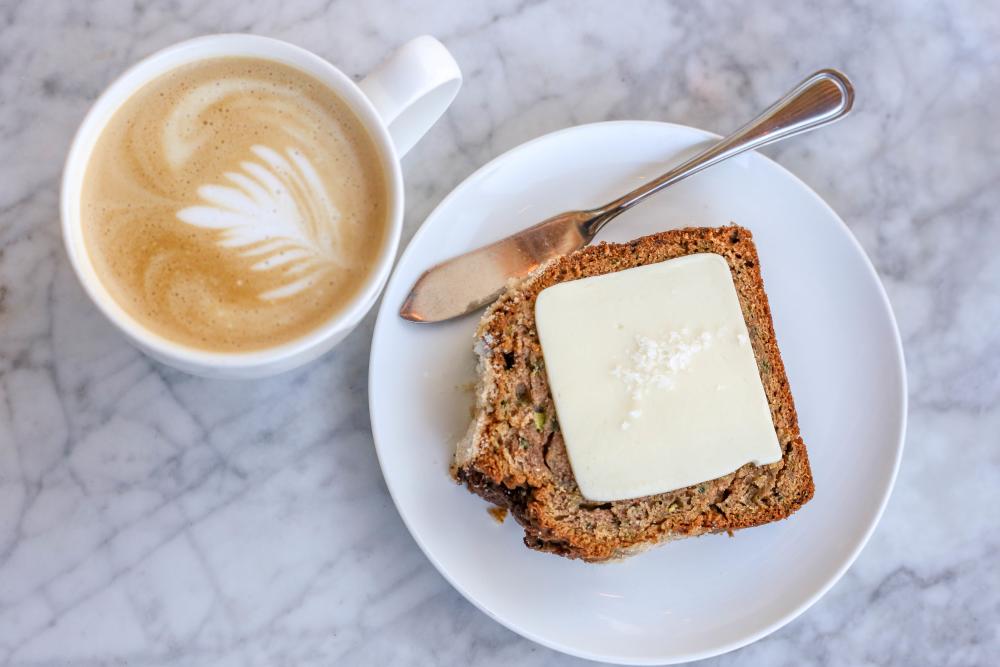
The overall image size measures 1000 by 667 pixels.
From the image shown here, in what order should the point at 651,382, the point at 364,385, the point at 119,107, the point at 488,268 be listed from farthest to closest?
1. the point at 364,385
2. the point at 488,268
3. the point at 651,382
4. the point at 119,107

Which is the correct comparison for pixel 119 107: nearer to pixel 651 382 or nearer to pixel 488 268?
pixel 488 268

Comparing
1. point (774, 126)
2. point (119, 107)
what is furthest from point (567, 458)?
point (119, 107)

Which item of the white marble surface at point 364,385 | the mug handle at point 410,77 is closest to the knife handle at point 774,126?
the white marble surface at point 364,385

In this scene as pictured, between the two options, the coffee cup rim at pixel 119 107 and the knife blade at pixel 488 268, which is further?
the knife blade at pixel 488 268

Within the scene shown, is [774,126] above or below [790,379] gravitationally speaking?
above

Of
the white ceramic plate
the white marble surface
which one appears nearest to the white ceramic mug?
the white ceramic plate

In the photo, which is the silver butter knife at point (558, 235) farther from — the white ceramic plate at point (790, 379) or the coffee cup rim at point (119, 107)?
the coffee cup rim at point (119, 107)
